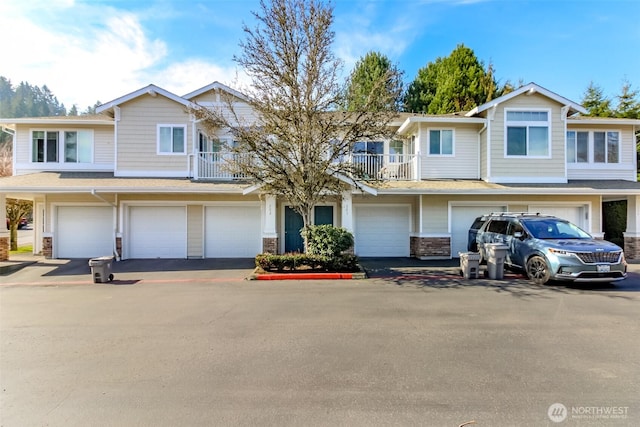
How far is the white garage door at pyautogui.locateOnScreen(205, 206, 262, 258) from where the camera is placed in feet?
48.9

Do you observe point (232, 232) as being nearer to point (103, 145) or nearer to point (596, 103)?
point (103, 145)

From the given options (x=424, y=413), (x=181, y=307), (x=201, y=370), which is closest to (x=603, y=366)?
(x=424, y=413)

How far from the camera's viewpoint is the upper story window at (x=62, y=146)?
1549 centimetres

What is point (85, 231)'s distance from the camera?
1479 cm

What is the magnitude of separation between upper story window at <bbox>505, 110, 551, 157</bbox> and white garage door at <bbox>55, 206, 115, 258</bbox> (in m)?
17.0

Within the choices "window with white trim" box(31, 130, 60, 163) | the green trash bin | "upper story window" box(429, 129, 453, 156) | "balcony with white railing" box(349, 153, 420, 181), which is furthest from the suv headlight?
"window with white trim" box(31, 130, 60, 163)

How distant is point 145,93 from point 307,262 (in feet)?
32.9

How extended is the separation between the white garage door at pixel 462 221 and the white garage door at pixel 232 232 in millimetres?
8196

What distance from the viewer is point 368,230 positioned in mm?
15375

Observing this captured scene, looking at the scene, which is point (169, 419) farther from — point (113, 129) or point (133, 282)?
point (113, 129)

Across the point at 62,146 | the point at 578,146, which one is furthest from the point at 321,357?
the point at 578,146

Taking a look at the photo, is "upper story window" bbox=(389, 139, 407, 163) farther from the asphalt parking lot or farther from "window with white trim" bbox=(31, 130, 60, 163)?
"window with white trim" bbox=(31, 130, 60, 163)

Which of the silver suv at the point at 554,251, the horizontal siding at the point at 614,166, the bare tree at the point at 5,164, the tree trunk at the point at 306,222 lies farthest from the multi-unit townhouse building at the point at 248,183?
the bare tree at the point at 5,164

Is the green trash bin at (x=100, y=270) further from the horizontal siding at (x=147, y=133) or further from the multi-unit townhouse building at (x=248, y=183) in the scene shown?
the horizontal siding at (x=147, y=133)
